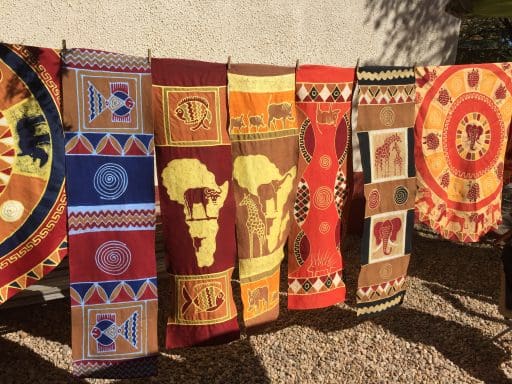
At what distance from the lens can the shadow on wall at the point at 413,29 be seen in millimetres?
5770

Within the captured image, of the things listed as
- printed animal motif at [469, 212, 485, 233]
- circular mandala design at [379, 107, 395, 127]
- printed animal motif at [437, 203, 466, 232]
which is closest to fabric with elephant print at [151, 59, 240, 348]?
circular mandala design at [379, 107, 395, 127]

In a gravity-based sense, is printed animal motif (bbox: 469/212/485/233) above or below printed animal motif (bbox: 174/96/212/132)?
below

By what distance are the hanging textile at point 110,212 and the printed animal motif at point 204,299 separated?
183 mm

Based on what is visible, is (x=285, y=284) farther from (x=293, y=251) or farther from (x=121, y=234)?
(x=121, y=234)

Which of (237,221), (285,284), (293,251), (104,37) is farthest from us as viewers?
(285,284)

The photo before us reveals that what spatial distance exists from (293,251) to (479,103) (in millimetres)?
1708

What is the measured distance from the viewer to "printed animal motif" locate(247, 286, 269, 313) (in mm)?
2750

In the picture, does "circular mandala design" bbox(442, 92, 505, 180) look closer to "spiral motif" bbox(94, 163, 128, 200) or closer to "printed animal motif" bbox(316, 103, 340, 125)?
"printed animal motif" bbox(316, 103, 340, 125)

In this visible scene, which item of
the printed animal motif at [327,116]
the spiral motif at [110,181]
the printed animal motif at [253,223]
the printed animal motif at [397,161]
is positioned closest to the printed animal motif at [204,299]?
the printed animal motif at [253,223]

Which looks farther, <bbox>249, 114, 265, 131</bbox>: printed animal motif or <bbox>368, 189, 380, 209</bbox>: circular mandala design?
<bbox>368, 189, 380, 209</bbox>: circular mandala design

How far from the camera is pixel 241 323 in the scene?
155 inches

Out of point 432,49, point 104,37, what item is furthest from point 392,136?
point 432,49

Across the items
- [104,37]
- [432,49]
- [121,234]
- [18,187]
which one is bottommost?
[121,234]

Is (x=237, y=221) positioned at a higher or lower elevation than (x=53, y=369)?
higher
